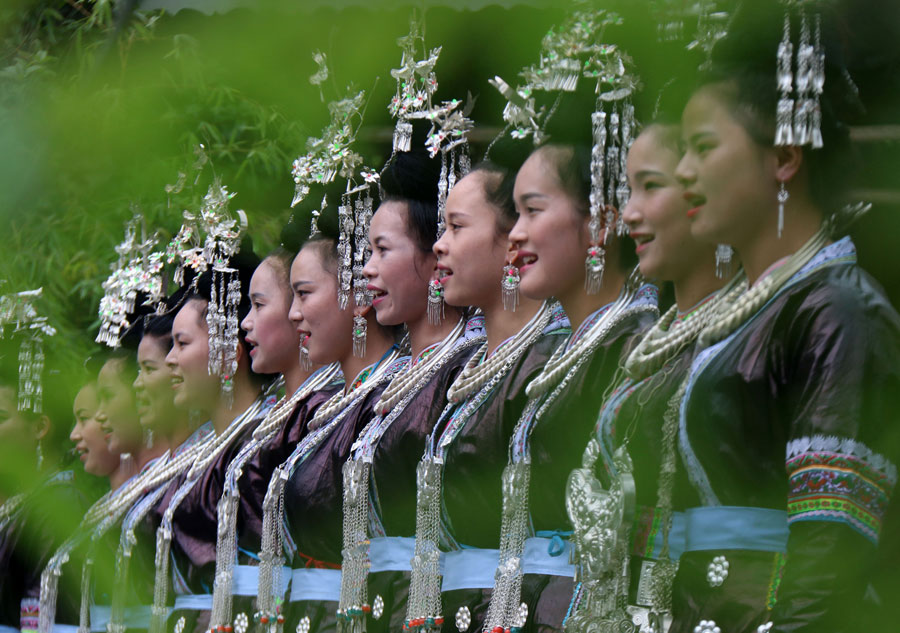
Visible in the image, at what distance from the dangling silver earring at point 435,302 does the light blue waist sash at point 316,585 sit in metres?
0.73

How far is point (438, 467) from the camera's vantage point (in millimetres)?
2951

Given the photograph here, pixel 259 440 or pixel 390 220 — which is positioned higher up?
pixel 390 220

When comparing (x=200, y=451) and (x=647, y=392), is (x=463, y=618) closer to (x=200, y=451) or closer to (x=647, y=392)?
(x=647, y=392)

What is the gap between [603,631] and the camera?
2094mm

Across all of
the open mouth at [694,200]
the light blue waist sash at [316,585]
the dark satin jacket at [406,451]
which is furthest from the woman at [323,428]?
the open mouth at [694,200]

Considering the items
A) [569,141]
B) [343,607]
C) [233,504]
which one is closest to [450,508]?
[343,607]

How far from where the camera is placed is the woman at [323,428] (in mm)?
3490

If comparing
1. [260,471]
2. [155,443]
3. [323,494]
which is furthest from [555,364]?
[155,443]

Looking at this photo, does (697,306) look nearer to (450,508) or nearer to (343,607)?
(450,508)

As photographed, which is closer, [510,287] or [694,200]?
[694,200]

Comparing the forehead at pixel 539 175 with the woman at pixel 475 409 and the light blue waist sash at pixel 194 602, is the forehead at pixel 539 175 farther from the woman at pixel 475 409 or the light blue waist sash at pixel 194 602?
the light blue waist sash at pixel 194 602

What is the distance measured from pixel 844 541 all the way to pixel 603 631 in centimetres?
53

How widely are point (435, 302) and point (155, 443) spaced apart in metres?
1.95

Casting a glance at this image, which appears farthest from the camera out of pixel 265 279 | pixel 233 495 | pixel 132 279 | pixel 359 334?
pixel 132 279
